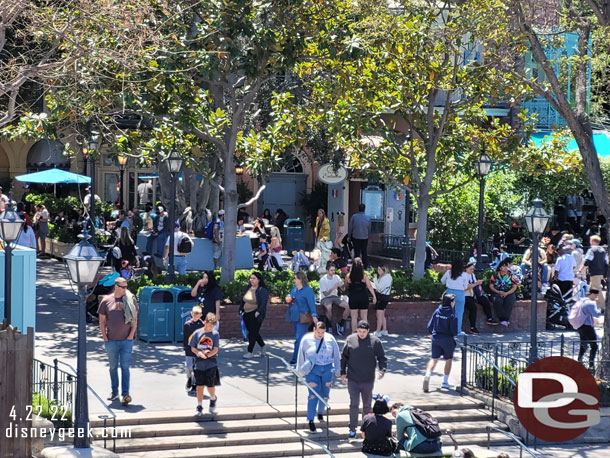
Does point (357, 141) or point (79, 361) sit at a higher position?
point (357, 141)

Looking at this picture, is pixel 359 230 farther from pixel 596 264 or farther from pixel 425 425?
pixel 425 425

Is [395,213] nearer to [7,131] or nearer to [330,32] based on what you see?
[330,32]

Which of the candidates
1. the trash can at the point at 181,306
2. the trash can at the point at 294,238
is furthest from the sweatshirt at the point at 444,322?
the trash can at the point at 294,238

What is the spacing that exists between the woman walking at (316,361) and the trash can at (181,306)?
4.72 m

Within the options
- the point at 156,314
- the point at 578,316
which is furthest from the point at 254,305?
the point at 578,316

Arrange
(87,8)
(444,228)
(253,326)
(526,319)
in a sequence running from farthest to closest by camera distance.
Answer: (444,228) → (526,319) → (253,326) → (87,8)

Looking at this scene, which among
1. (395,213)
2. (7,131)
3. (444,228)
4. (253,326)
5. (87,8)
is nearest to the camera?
(87,8)

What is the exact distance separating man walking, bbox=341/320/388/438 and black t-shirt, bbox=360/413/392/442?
92cm

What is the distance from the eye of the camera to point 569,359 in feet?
55.9

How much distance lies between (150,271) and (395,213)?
10647 mm

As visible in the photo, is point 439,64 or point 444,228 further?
point 444,228

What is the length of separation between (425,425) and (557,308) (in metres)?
9.60


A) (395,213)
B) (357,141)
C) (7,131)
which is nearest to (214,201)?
(395,213)

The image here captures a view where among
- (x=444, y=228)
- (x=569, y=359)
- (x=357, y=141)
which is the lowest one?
(x=569, y=359)
